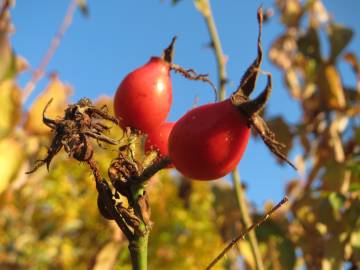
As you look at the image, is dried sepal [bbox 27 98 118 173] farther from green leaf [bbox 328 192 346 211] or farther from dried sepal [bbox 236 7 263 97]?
green leaf [bbox 328 192 346 211]

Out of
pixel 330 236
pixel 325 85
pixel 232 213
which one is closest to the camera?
pixel 330 236

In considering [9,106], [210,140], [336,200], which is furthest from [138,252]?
[9,106]

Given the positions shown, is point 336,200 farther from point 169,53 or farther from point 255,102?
point 255,102

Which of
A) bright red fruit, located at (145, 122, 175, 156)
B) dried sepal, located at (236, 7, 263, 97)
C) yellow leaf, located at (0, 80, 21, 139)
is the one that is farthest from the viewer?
yellow leaf, located at (0, 80, 21, 139)

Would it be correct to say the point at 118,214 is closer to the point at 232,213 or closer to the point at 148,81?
the point at 148,81

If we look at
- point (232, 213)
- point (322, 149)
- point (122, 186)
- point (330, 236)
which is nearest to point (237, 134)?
point (122, 186)

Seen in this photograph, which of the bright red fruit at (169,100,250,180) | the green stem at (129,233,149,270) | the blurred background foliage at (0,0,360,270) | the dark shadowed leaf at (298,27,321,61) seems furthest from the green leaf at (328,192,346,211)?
the dark shadowed leaf at (298,27,321,61)

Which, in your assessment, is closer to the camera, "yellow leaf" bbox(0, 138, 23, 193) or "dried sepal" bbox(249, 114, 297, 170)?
"dried sepal" bbox(249, 114, 297, 170)
